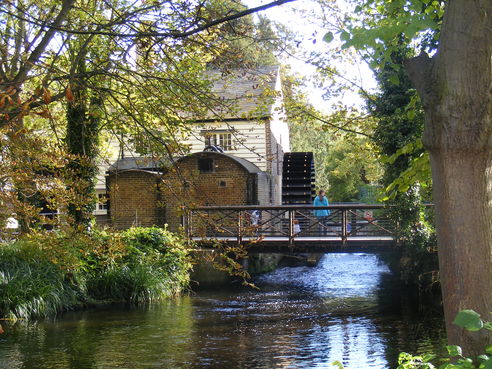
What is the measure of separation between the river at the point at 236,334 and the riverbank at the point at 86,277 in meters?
0.52

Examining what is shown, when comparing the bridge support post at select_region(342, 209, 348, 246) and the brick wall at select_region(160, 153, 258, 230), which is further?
the brick wall at select_region(160, 153, 258, 230)

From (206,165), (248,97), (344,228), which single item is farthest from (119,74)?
(206,165)

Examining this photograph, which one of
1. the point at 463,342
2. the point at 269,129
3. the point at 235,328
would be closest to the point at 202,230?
the point at 463,342

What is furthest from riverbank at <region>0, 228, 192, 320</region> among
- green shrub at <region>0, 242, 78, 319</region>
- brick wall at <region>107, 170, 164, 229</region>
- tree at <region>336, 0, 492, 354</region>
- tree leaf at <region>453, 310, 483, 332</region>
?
tree leaf at <region>453, 310, 483, 332</region>

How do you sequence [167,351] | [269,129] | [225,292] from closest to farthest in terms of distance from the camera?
[167,351]
[225,292]
[269,129]

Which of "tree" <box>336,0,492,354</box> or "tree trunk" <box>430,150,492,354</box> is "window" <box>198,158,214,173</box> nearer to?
"tree" <box>336,0,492,354</box>

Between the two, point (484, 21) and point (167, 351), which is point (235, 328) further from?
point (484, 21)

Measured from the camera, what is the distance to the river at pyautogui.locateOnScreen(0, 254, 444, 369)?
32.3 ft

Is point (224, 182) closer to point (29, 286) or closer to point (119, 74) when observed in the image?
point (29, 286)

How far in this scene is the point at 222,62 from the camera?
27.2 ft

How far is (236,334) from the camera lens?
39.2 feet

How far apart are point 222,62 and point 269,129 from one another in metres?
19.3

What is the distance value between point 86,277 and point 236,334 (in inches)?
204

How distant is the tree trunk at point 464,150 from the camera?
398cm
